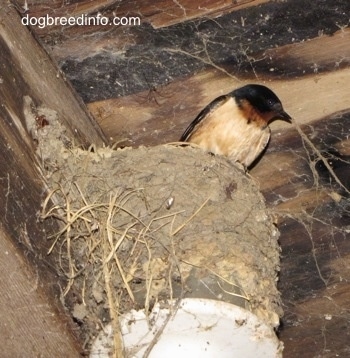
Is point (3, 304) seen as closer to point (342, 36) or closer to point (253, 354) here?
point (253, 354)

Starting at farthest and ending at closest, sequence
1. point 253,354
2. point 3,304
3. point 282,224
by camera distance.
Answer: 1. point 282,224
2. point 253,354
3. point 3,304

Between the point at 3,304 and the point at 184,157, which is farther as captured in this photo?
the point at 184,157

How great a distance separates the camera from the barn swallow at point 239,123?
12.6 ft

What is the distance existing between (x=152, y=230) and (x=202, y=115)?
0.71 meters

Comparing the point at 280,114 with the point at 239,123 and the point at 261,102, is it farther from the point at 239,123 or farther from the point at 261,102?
the point at 239,123

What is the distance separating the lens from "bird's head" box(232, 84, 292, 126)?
374 cm

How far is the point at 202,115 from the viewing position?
393 cm

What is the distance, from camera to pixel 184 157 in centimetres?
379

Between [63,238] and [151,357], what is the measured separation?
0.48m

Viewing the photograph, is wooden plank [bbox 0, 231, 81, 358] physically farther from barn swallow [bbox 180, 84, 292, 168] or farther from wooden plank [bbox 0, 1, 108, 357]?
barn swallow [bbox 180, 84, 292, 168]

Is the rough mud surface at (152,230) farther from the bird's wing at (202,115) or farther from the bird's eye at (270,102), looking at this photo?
the bird's eye at (270,102)

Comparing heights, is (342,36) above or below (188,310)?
above

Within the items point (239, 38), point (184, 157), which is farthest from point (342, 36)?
point (184, 157)

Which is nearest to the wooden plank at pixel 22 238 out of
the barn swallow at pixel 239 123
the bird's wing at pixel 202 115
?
the bird's wing at pixel 202 115
